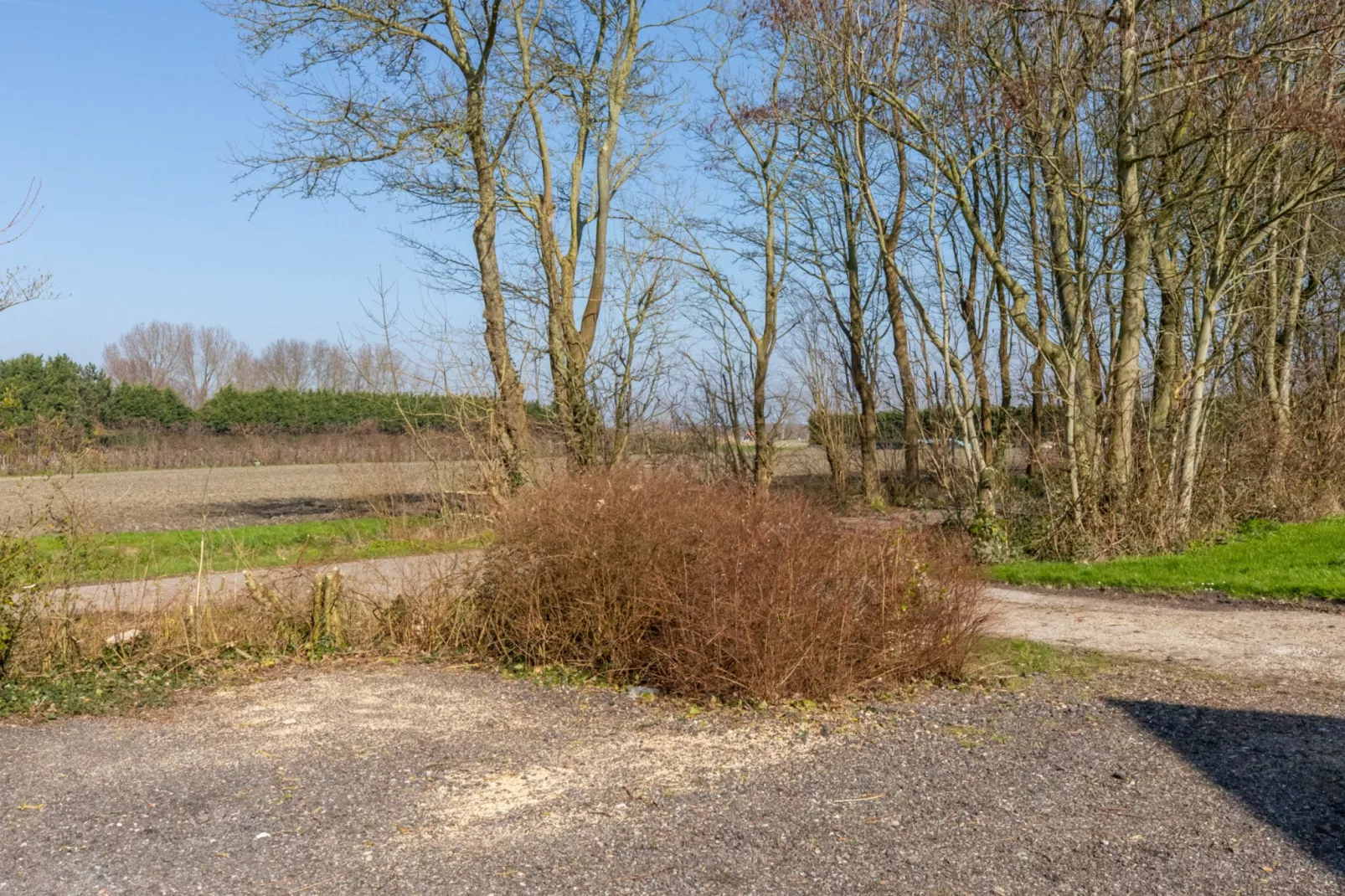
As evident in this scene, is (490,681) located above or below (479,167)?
below

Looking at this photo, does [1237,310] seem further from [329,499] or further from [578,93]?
[329,499]

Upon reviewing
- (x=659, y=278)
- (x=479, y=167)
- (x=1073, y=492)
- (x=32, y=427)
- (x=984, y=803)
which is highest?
(x=479, y=167)

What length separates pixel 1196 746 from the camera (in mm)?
5340

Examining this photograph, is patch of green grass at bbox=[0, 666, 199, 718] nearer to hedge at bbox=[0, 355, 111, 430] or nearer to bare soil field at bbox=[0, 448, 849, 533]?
bare soil field at bbox=[0, 448, 849, 533]

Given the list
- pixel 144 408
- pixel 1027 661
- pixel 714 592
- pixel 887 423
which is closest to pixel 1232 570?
pixel 1027 661

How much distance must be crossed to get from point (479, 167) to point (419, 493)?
7.88 meters

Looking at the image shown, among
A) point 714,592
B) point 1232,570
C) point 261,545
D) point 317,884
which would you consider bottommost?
point 317,884

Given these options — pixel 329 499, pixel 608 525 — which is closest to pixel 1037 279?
pixel 608 525

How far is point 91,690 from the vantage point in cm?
679

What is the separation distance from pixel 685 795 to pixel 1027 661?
3468 millimetres

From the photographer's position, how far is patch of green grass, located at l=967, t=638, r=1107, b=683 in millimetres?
6938

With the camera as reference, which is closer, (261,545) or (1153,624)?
(1153,624)

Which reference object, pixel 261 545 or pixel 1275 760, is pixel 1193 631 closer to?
pixel 1275 760

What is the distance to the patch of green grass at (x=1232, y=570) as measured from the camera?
10.1 m
